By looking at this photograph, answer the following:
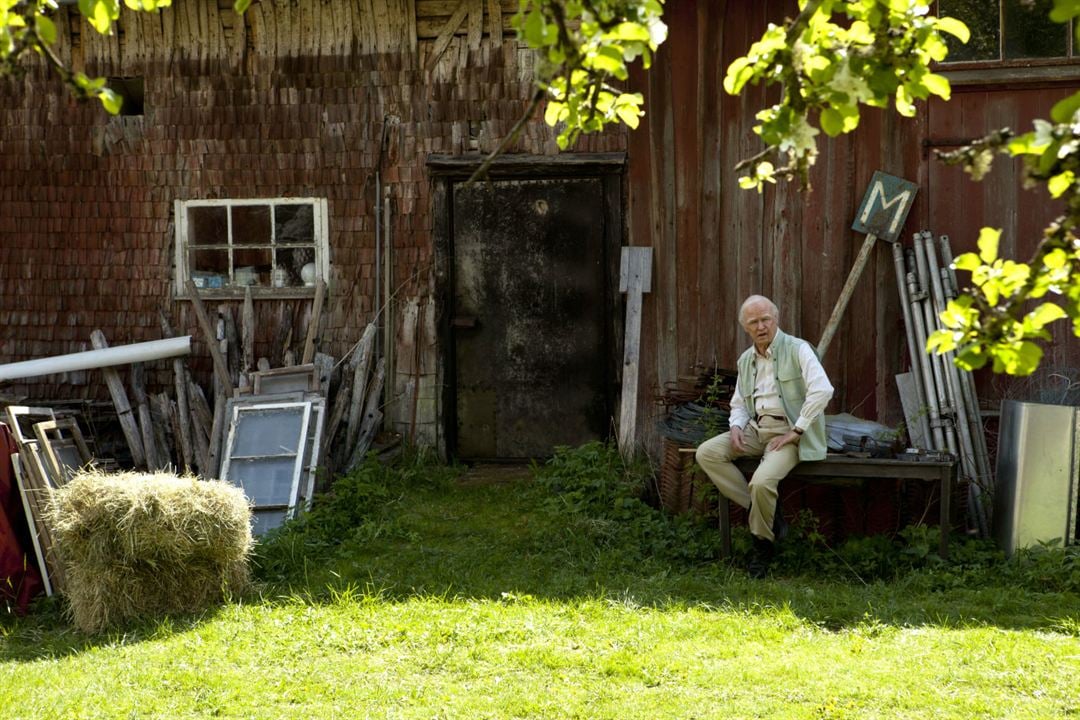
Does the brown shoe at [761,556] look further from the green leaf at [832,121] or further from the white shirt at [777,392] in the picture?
the green leaf at [832,121]

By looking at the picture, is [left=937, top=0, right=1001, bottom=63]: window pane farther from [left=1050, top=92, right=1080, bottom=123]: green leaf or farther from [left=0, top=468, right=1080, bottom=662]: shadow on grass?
[left=1050, top=92, right=1080, bottom=123]: green leaf

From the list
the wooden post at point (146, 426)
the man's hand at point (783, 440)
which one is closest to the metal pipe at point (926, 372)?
the man's hand at point (783, 440)

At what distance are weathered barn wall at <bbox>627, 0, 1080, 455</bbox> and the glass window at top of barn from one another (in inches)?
9.1

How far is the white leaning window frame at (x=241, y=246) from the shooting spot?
8984 millimetres

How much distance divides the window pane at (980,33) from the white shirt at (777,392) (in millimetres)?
2935

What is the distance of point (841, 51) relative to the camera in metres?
3.03

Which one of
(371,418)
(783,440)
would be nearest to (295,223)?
(371,418)

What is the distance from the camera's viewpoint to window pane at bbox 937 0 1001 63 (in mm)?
8062

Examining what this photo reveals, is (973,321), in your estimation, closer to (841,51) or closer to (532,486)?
(841,51)

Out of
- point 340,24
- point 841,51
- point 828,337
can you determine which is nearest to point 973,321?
point 841,51

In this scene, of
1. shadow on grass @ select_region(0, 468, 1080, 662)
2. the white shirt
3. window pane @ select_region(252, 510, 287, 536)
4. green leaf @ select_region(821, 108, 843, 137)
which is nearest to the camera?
green leaf @ select_region(821, 108, 843, 137)

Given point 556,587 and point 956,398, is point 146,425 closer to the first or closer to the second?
point 556,587

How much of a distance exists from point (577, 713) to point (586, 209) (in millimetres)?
4954

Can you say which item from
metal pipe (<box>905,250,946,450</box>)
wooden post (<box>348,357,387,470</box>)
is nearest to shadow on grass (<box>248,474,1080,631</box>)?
wooden post (<box>348,357,387,470</box>)
